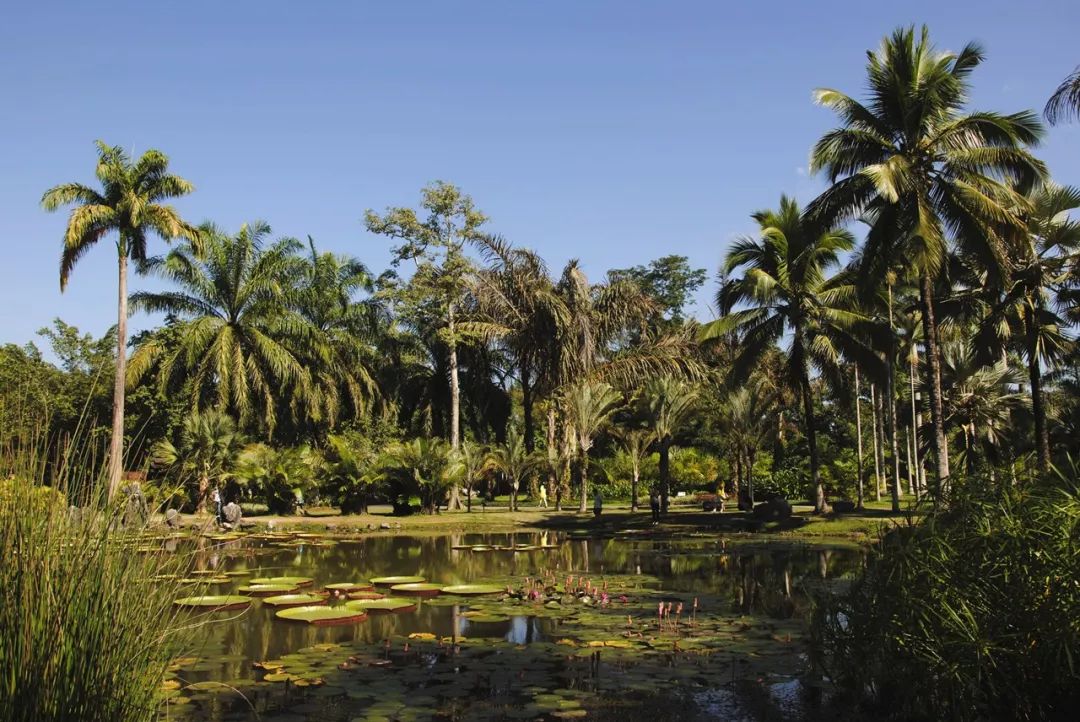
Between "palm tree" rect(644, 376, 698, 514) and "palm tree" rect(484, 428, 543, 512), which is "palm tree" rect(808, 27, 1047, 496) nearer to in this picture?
"palm tree" rect(644, 376, 698, 514)

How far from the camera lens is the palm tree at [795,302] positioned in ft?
88.3

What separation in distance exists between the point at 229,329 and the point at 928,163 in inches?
1059

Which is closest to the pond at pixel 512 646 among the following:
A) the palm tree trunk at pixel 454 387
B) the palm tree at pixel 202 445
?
the palm tree at pixel 202 445

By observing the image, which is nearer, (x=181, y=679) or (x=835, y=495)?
(x=181, y=679)

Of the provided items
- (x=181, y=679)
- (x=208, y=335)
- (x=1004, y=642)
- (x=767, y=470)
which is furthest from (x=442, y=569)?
(x=767, y=470)

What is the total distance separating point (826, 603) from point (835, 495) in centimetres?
3227

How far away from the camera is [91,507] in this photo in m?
4.32

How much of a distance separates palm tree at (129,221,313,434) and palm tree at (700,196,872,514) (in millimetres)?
18690

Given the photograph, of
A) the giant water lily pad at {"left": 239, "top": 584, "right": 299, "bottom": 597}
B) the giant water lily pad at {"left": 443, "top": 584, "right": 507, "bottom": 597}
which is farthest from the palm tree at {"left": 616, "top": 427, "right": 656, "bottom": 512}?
the giant water lily pad at {"left": 239, "top": 584, "right": 299, "bottom": 597}

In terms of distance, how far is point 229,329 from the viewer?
34719mm

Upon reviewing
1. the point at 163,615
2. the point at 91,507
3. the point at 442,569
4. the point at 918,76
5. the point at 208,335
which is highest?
the point at 918,76

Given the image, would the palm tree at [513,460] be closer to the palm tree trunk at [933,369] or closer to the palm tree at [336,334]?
the palm tree at [336,334]

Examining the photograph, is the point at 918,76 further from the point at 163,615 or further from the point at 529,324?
the point at 163,615

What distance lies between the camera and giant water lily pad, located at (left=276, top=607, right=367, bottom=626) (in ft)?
35.9
